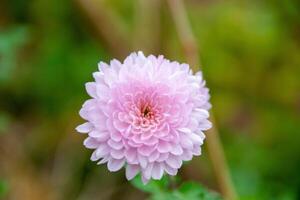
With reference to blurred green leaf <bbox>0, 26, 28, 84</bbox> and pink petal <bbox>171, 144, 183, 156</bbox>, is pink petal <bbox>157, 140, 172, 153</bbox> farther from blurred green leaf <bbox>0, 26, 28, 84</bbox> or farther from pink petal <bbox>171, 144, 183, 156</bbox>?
blurred green leaf <bbox>0, 26, 28, 84</bbox>

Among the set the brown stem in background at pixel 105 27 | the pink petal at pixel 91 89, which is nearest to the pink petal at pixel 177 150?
the pink petal at pixel 91 89

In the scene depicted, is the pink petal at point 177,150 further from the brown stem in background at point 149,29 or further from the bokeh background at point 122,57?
the brown stem in background at point 149,29

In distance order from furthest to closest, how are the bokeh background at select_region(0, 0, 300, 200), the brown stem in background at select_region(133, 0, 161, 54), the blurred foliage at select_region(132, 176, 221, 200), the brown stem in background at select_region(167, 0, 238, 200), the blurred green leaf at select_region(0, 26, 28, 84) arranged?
the brown stem in background at select_region(133, 0, 161, 54) < the bokeh background at select_region(0, 0, 300, 200) < the blurred green leaf at select_region(0, 26, 28, 84) < the brown stem in background at select_region(167, 0, 238, 200) < the blurred foliage at select_region(132, 176, 221, 200)

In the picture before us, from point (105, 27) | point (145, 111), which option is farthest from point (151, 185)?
point (105, 27)

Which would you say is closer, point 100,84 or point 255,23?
point 100,84

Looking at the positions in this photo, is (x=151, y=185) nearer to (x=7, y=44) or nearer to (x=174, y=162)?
(x=174, y=162)

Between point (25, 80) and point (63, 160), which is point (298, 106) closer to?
point (63, 160)

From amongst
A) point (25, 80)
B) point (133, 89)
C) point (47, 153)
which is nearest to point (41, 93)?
point (25, 80)

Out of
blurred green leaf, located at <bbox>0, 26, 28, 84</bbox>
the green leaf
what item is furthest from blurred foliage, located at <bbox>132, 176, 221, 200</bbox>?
blurred green leaf, located at <bbox>0, 26, 28, 84</bbox>
